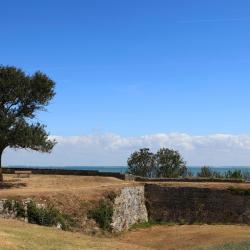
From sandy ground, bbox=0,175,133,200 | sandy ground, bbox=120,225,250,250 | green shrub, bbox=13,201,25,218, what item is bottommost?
sandy ground, bbox=120,225,250,250

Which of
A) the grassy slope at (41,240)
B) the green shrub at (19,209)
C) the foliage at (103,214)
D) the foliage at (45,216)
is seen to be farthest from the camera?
the foliage at (103,214)

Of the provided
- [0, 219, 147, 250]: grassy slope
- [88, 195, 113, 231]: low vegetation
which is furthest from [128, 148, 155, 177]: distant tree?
[0, 219, 147, 250]: grassy slope

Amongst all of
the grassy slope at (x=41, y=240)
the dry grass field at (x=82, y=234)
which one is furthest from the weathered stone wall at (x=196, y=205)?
the grassy slope at (x=41, y=240)

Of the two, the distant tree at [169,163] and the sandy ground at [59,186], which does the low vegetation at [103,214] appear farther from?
the distant tree at [169,163]

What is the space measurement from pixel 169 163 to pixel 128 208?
45271mm

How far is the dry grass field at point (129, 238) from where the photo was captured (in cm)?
2225

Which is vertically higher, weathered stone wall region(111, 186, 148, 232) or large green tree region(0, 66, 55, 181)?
large green tree region(0, 66, 55, 181)

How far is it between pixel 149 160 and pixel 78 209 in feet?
171

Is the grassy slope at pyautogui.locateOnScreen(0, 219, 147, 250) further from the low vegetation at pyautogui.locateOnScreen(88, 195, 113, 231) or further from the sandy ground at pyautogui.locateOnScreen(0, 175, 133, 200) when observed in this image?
the low vegetation at pyautogui.locateOnScreen(88, 195, 113, 231)

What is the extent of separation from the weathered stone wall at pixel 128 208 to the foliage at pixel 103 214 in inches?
31.6

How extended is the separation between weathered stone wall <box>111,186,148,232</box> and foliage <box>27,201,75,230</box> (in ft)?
21.2

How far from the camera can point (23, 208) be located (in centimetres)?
3444

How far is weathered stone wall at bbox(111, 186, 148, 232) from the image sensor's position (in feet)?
141

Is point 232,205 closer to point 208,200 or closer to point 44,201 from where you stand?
point 208,200
